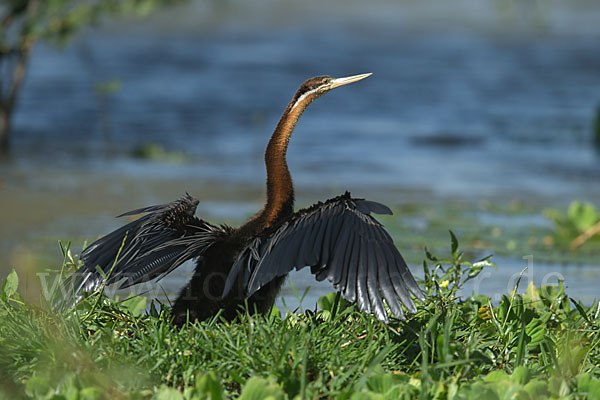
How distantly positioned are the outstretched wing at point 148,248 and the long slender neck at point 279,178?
0.81ft

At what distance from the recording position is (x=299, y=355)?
3.74m

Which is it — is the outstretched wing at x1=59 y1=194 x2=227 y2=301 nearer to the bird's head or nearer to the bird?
the bird

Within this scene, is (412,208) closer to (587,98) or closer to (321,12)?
(587,98)

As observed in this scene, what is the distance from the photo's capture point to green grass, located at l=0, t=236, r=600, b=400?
3.59 metres

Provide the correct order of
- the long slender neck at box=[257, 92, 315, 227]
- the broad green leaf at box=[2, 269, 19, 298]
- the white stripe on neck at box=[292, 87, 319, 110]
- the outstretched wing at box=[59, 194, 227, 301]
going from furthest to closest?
the white stripe on neck at box=[292, 87, 319, 110]
the long slender neck at box=[257, 92, 315, 227]
the broad green leaf at box=[2, 269, 19, 298]
the outstretched wing at box=[59, 194, 227, 301]

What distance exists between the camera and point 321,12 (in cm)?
3145

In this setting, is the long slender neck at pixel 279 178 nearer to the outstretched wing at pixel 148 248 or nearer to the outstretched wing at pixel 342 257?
the outstretched wing at pixel 148 248

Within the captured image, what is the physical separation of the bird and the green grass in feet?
0.43

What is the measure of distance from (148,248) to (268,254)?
647mm

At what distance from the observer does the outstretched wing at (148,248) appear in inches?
166

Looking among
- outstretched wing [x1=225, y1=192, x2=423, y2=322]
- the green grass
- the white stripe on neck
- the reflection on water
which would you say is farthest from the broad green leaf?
the reflection on water

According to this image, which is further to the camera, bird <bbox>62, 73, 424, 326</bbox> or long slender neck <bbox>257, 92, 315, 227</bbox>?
long slender neck <bbox>257, 92, 315, 227</bbox>

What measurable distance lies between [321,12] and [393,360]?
28288mm

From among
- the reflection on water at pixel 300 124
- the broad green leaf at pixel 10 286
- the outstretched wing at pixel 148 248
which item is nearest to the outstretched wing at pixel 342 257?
the outstretched wing at pixel 148 248
